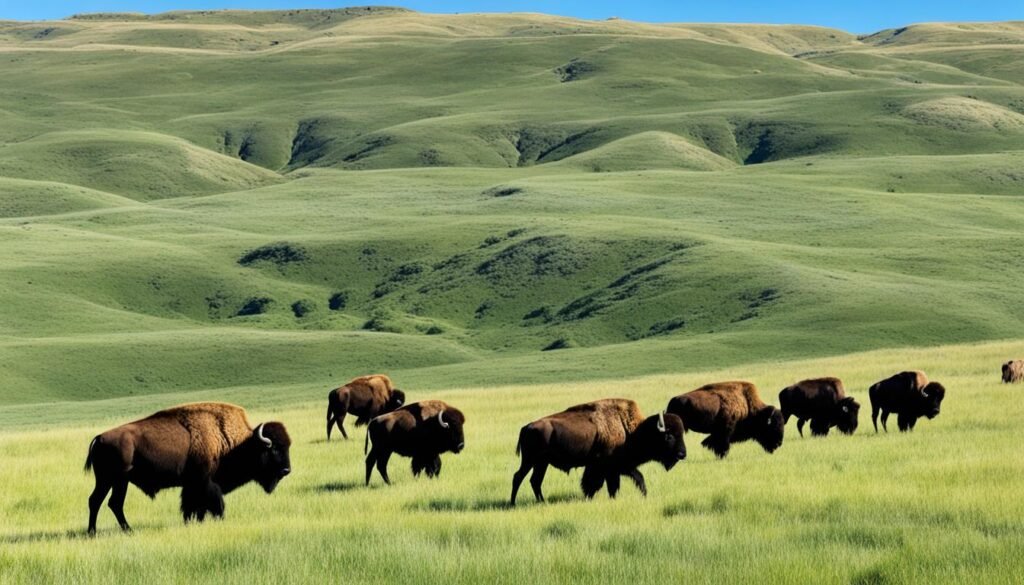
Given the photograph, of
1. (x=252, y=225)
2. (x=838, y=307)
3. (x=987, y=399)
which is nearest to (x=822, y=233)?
(x=838, y=307)

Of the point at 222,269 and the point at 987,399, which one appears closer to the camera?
the point at 987,399

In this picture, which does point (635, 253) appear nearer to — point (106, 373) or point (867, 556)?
point (106, 373)

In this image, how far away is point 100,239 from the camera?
327 ft

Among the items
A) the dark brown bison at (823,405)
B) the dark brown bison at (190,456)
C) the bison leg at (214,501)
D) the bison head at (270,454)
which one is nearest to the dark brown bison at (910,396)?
the dark brown bison at (823,405)

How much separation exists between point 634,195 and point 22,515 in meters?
104

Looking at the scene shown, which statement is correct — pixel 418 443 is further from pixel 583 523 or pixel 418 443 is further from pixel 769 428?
pixel 769 428

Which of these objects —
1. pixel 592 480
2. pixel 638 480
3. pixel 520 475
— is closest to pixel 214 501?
pixel 520 475

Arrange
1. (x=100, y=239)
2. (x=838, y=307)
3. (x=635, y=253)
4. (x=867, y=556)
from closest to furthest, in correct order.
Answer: (x=867, y=556)
(x=838, y=307)
(x=635, y=253)
(x=100, y=239)

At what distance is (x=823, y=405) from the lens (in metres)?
23.9

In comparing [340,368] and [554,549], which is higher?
[554,549]

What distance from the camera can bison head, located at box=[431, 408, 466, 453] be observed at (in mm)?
18156

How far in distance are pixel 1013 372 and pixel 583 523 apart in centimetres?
2190

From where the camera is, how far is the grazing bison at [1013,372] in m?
31.3

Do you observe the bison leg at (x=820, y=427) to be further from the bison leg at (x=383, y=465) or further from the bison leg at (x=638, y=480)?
the bison leg at (x=383, y=465)
